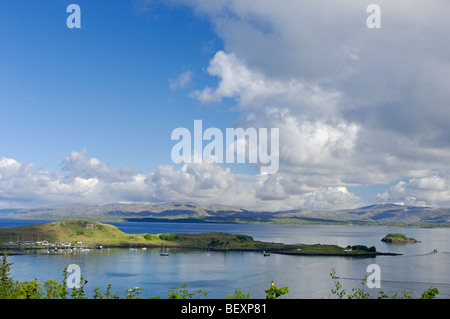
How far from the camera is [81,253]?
580 feet

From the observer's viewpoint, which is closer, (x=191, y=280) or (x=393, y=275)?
(x=191, y=280)

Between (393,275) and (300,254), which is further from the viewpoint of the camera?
(300,254)

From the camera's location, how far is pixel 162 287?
338ft

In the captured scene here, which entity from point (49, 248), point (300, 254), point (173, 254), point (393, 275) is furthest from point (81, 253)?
point (393, 275)

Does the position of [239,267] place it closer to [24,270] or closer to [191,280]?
[191,280]
